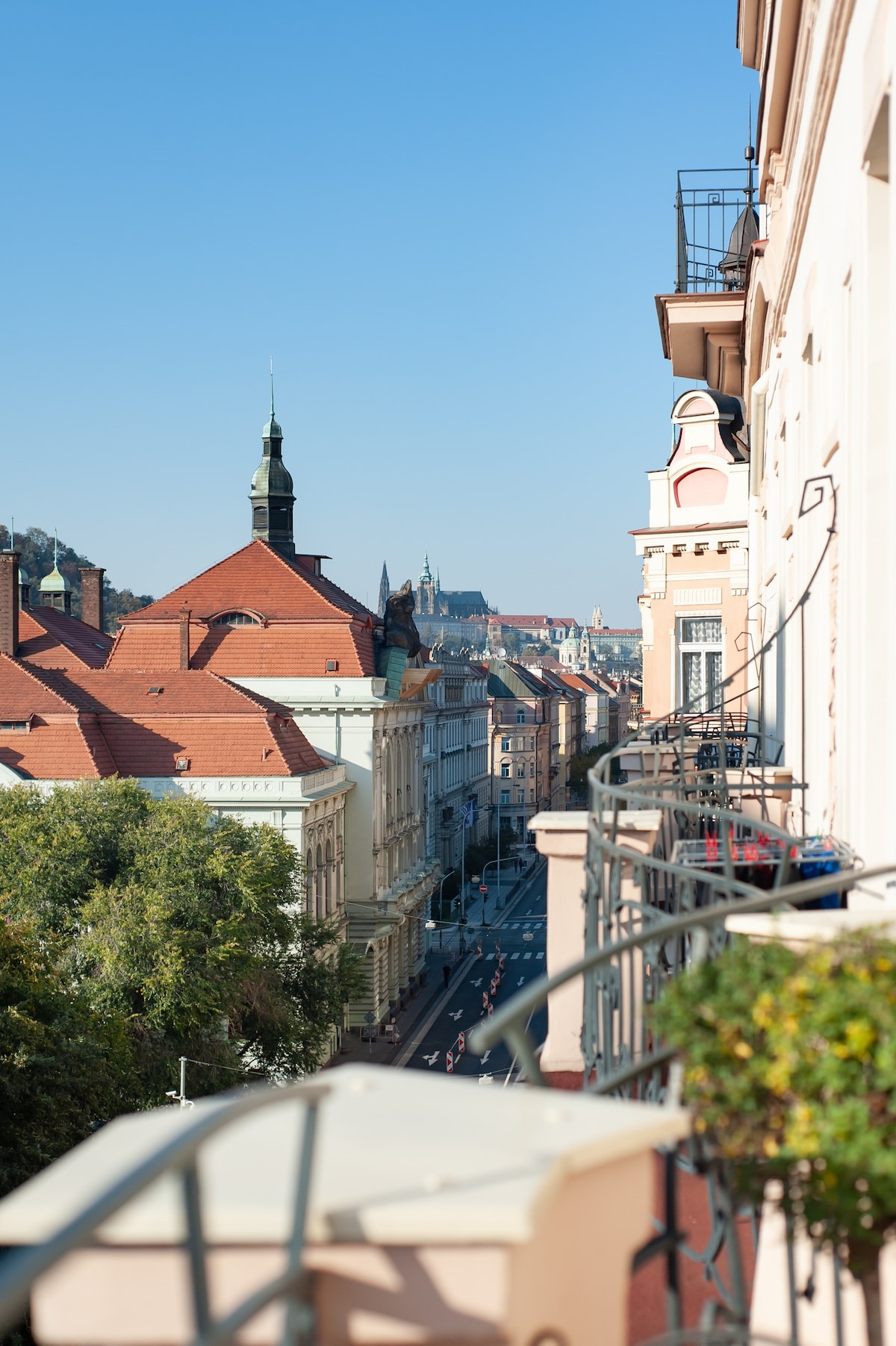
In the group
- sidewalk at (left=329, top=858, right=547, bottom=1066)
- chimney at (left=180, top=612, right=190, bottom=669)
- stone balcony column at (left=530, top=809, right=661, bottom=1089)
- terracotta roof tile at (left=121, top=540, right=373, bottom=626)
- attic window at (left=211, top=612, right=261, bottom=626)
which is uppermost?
terracotta roof tile at (left=121, top=540, right=373, bottom=626)

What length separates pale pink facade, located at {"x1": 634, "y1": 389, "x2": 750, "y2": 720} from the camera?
22.1 m

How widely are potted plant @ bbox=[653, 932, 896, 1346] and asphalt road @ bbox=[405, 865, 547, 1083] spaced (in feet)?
100

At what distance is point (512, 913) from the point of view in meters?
77.8

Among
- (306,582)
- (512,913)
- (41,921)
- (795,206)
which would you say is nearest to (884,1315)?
(795,206)

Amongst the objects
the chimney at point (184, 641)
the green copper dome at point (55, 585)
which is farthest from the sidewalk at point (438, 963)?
the green copper dome at point (55, 585)

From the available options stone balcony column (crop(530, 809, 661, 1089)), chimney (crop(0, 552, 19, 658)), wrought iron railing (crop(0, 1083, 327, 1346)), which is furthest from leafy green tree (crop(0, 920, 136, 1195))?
chimney (crop(0, 552, 19, 658))

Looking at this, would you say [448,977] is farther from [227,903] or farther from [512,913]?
[227,903]

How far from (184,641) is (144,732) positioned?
780cm

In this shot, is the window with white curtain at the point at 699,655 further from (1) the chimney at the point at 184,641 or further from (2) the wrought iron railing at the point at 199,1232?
(1) the chimney at the point at 184,641

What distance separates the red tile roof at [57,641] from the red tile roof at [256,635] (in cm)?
337

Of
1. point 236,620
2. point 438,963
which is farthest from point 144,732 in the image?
point 438,963

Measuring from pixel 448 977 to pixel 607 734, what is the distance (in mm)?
102092

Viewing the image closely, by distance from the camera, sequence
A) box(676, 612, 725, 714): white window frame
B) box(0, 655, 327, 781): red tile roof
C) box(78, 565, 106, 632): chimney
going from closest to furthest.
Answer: box(676, 612, 725, 714): white window frame, box(0, 655, 327, 781): red tile roof, box(78, 565, 106, 632): chimney

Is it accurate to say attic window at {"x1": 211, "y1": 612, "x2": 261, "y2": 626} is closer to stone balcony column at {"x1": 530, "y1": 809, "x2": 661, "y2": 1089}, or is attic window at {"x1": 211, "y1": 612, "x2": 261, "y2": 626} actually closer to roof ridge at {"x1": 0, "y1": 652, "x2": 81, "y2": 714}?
roof ridge at {"x1": 0, "y1": 652, "x2": 81, "y2": 714}
